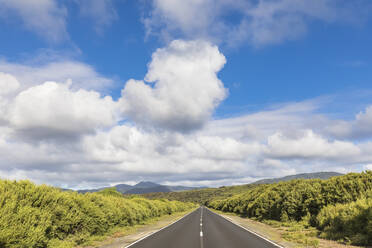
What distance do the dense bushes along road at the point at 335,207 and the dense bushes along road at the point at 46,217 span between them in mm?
14067

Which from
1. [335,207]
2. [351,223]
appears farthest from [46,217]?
[335,207]

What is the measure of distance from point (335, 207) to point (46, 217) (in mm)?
17765

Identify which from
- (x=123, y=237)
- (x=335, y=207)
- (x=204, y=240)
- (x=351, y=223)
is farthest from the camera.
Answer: (x=335, y=207)

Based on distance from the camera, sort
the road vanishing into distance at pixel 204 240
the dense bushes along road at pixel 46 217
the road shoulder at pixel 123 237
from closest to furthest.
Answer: the dense bushes along road at pixel 46 217 < the road vanishing into distance at pixel 204 240 < the road shoulder at pixel 123 237

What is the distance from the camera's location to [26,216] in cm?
961

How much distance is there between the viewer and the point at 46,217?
11148 millimetres

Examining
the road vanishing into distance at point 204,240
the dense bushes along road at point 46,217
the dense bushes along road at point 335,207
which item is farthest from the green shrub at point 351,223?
the dense bushes along road at point 46,217

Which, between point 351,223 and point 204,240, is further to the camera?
point 204,240

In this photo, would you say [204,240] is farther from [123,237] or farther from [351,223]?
[351,223]

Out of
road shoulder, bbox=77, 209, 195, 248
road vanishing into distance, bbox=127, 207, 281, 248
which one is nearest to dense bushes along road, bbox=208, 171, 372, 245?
road vanishing into distance, bbox=127, 207, 281, 248

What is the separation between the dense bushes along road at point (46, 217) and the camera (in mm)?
8969

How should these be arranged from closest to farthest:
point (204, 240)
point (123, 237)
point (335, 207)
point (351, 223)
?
point (351, 223), point (204, 240), point (123, 237), point (335, 207)

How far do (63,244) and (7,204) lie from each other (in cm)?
390

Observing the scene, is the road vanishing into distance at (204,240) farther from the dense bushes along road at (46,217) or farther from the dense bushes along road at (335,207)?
the dense bushes along road at (335,207)
